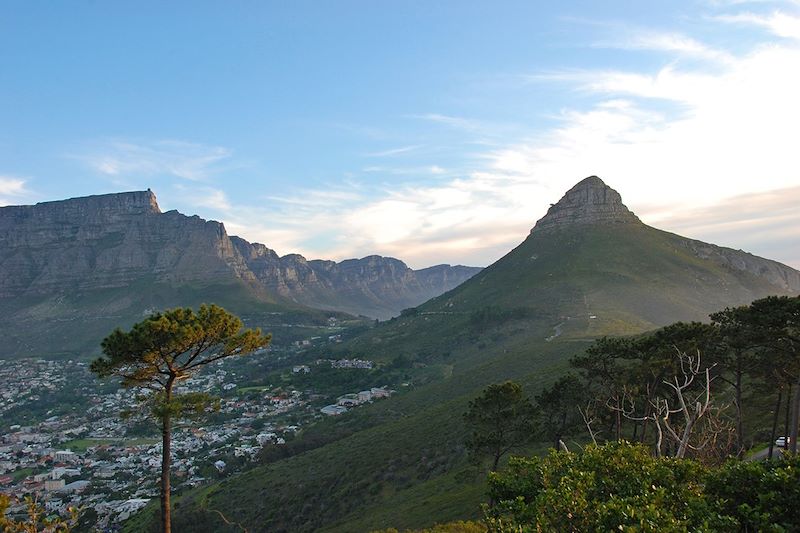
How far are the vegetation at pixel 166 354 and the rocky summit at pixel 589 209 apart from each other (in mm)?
181891

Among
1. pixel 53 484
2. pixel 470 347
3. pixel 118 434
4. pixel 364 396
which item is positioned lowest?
pixel 118 434

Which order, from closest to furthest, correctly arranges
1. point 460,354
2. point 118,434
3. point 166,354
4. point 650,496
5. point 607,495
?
point 650,496 < point 607,495 < point 166,354 < point 118,434 < point 460,354

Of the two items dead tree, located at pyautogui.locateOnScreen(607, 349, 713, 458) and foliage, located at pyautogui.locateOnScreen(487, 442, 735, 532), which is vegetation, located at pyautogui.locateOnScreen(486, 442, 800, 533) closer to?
foliage, located at pyautogui.locateOnScreen(487, 442, 735, 532)

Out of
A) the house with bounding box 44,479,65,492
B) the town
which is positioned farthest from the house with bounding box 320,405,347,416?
the house with bounding box 44,479,65,492

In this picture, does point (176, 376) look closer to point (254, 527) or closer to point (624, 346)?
point (624, 346)

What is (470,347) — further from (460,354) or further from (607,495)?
(607,495)

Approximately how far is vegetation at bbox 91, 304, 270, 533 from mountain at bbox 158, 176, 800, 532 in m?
19.8

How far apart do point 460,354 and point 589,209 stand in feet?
351

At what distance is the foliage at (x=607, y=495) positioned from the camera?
920cm

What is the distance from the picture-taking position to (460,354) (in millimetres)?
113062

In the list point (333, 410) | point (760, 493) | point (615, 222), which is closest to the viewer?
point (760, 493)

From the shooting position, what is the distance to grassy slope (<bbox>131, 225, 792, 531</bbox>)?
4231 cm

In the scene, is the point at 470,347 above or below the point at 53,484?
above

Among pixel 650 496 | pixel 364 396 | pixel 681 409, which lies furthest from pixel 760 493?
pixel 364 396
